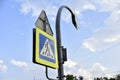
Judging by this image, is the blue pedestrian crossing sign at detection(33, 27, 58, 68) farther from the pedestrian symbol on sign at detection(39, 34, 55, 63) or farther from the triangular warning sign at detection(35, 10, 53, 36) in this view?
the triangular warning sign at detection(35, 10, 53, 36)

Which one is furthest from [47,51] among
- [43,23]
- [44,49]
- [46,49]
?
[43,23]

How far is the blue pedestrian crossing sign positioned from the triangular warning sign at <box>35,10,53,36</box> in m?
0.15

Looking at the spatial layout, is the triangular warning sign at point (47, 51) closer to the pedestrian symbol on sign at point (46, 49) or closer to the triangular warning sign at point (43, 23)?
the pedestrian symbol on sign at point (46, 49)

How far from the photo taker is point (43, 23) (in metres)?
7.84

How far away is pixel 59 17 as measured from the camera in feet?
29.0

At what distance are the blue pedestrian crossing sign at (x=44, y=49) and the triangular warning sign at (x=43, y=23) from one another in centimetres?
15

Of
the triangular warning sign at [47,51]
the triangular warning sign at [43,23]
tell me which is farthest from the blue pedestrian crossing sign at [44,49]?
the triangular warning sign at [43,23]

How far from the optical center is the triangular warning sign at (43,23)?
7.60 m

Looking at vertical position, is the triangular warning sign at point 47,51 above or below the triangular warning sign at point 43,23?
below

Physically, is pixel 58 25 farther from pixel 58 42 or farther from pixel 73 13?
pixel 73 13

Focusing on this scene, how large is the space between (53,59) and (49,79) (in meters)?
0.53

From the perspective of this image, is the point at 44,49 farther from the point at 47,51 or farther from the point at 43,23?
the point at 43,23

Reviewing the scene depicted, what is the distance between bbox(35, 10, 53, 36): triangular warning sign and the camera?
24.9 ft

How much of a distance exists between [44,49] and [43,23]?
798 millimetres
